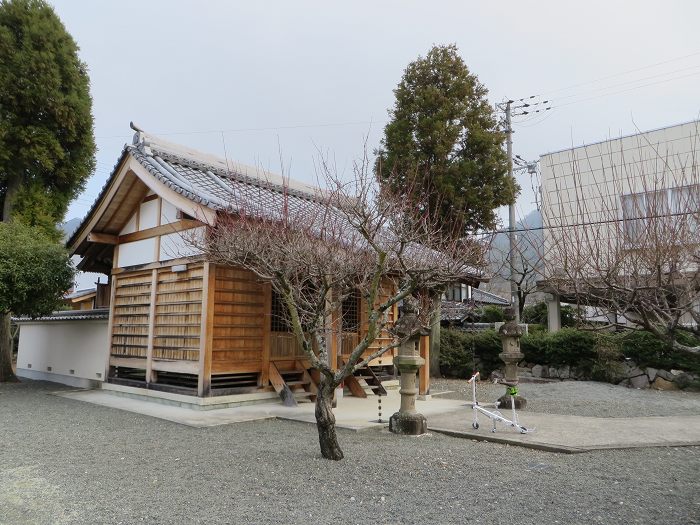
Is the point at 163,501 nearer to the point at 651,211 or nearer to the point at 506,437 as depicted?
the point at 506,437

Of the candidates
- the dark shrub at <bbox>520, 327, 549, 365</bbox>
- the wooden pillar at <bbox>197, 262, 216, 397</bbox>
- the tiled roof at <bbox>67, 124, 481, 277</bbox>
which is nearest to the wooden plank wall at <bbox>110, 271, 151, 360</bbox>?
the tiled roof at <bbox>67, 124, 481, 277</bbox>

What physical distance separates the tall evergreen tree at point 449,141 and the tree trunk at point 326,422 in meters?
11.3

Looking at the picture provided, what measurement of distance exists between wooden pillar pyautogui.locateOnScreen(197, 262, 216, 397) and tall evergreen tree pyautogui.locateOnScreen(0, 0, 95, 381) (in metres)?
5.02

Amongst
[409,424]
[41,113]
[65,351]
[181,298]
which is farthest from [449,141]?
[65,351]

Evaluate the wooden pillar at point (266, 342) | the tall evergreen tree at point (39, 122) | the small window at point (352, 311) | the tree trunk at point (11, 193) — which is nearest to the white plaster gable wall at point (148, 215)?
the tall evergreen tree at point (39, 122)

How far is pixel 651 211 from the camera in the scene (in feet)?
18.0

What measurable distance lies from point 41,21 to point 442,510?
17.0 meters

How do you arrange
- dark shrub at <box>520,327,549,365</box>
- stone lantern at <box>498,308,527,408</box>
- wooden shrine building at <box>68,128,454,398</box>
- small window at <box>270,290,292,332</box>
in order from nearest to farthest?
wooden shrine building at <box>68,128,454,398</box> → stone lantern at <box>498,308,527,408</box> → small window at <box>270,290,292,332</box> → dark shrub at <box>520,327,549,365</box>

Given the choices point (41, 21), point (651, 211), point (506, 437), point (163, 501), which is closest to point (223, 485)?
point (163, 501)

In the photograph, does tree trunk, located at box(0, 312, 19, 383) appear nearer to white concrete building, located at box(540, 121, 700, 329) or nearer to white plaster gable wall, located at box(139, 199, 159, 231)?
white plaster gable wall, located at box(139, 199, 159, 231)

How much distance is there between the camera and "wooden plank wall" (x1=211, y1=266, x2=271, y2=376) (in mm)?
9852

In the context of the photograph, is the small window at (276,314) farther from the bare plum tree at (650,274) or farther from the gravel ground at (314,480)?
the bare plum tree at (650,274)

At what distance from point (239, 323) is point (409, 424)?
4332mm

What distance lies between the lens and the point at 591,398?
12.1 m
